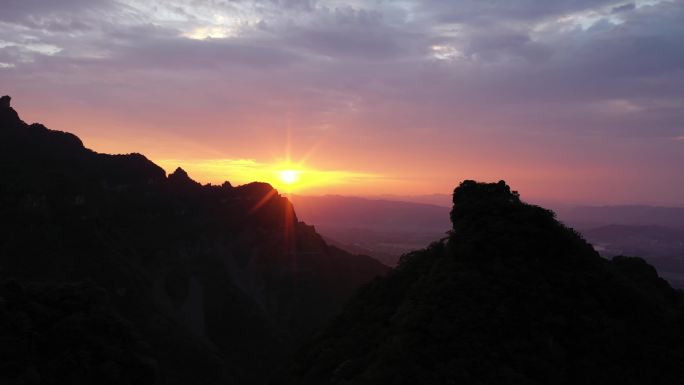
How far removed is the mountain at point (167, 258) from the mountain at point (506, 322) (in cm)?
1976

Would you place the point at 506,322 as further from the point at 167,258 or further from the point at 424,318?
the point at 167,258

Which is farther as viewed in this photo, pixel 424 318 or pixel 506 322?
pixel 424 318

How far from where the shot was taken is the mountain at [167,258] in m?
92.3

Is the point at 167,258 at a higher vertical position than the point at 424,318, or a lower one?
lower

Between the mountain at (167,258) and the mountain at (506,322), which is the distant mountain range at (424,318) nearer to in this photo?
the mountain at (506,322)

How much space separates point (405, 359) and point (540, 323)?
28.6 ft

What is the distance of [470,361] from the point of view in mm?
28844

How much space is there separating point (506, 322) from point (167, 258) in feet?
337

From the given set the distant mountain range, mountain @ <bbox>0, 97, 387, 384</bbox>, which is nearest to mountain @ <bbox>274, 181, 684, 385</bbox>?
A: the distant mountain range

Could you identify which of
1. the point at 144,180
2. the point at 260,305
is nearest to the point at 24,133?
the point at 144,180

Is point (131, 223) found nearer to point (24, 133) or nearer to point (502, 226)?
point (24, 133)

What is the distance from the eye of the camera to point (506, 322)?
105 feet

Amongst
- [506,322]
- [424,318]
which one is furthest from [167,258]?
[506,322]

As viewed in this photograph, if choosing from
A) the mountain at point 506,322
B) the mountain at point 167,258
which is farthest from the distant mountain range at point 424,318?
the mountain at point 167,258
